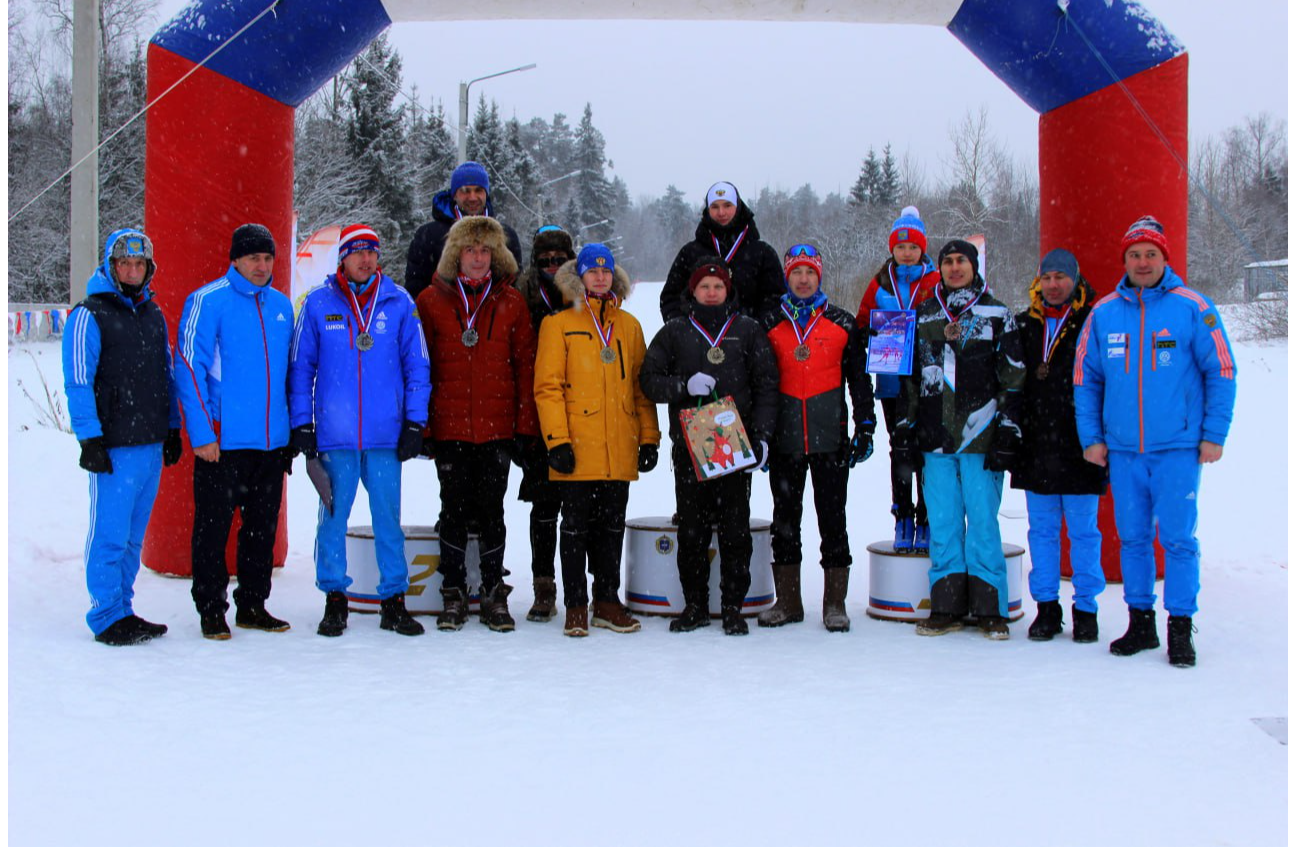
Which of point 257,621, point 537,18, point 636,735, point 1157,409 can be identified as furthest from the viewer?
point 537,18

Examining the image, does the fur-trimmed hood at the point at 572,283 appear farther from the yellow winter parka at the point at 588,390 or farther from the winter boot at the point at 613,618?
the winter boot at the point at 613,618

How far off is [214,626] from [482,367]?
6.09 feet

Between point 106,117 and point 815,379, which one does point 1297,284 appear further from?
point 106,117

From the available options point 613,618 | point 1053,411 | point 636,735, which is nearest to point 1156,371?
point 1053,411

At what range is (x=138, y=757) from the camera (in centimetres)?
372

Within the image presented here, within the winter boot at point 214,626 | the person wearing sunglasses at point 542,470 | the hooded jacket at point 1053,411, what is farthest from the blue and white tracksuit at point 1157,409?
the winter boot at point 214,626

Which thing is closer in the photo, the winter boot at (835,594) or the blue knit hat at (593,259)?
the blue knit hat at (593,259)

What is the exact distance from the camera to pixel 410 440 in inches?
221

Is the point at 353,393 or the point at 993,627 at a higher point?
the point at 353,393

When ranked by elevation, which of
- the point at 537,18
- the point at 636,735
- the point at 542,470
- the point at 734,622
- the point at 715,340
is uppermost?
the point at 537,18

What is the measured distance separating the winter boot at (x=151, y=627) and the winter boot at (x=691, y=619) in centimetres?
254

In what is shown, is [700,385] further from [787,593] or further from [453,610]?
[453,610]

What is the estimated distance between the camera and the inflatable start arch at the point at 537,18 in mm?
6395

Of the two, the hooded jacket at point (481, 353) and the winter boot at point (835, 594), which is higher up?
the hooded jacket at point (481, 353)
